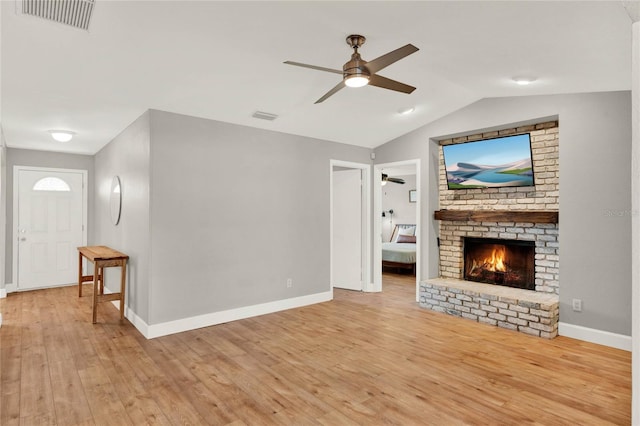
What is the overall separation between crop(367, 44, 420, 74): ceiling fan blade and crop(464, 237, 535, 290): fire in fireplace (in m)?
3.40

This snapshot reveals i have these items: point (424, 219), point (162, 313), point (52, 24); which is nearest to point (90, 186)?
point (162, 313)

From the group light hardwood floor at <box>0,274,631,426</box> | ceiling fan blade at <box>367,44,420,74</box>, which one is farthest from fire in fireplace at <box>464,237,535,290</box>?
ceiling fan blade at <box>367,44,420,74</box>

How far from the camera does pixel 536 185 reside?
4.61 m

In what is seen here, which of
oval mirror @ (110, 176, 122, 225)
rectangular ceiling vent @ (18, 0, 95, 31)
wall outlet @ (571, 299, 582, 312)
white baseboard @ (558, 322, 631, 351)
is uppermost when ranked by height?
rectangular ceiling vent @ (18, 0, 95, 31)

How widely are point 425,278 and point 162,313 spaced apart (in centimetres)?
361

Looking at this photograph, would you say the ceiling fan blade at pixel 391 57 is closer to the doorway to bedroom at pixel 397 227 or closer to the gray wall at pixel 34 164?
the doorway to bedroom at pixel 397 227

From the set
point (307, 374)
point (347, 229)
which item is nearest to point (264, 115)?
point (347, 229)

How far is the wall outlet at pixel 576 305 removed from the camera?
3.92 meters

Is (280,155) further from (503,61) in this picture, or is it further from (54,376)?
(54,376)

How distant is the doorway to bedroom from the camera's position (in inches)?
243

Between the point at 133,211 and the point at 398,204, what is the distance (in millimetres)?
7209

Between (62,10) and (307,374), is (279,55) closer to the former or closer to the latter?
(62,10)

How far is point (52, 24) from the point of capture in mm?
2402

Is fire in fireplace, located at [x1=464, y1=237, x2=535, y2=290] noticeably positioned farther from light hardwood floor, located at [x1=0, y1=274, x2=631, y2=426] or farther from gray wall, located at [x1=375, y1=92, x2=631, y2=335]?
light hardwood floor, located at [x1=0, y1=274, x2=631, y2=426]
